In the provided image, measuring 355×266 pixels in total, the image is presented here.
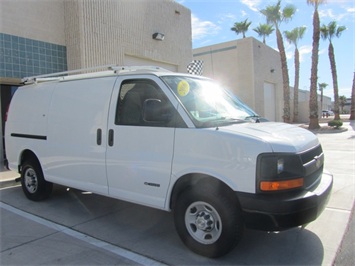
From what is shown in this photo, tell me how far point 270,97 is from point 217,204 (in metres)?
29.0

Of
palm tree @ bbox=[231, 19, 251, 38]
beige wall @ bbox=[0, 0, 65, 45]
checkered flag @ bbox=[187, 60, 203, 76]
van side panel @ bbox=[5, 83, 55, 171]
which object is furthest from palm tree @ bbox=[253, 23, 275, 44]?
van side panel @ bbox=[5, 83, 55, 171]

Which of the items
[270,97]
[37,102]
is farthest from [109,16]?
[270,97]

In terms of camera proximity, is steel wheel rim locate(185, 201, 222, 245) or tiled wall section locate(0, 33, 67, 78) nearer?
steel wheel rim locate(185, 201, 222, 245)

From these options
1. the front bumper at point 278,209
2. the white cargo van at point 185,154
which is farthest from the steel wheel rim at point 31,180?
the front bumper at point 278,209

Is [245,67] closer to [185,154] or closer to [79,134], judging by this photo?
[79,134]

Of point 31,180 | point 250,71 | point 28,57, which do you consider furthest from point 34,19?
point 250,71

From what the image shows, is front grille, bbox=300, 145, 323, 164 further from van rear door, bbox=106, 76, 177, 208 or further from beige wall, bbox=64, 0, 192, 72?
beige wall, bbox=64, 0, 192, 72

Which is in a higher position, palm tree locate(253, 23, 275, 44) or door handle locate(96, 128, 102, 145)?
palm tree locate(253, 23, 275, 44)

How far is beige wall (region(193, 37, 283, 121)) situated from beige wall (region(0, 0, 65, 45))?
19.1 metres

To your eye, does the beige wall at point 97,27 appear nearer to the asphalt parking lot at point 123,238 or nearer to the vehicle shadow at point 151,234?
the vehicle shadow at point 151,234

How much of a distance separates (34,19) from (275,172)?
32.6 feet

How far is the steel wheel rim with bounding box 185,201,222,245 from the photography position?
359 centimetres

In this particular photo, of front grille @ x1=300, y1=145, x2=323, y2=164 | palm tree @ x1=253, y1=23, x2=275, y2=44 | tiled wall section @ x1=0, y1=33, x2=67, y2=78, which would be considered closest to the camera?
front grille @ x1=300, y1=145, x2=323, y2=164

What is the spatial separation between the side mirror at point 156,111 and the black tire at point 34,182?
9.43 ft
